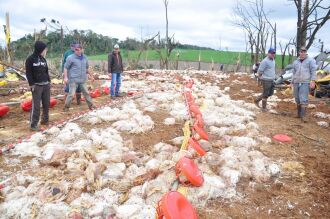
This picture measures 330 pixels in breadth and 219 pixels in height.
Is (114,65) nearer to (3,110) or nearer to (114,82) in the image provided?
(114,82)

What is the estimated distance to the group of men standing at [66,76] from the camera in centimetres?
641

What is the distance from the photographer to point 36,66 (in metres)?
6.43

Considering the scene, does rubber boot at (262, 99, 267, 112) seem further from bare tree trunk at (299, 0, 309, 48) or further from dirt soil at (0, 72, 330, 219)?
bare tree trunk at (299, 0, 309, 48)

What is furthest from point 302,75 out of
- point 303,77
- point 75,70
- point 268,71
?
point 75,70

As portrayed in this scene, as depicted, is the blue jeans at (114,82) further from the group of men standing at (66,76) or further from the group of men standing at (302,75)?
the group of men standing at (302,75)

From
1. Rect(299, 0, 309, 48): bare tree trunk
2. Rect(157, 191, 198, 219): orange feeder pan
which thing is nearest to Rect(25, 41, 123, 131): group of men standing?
Rect(157, 191, 198, 219): orange feeder pan

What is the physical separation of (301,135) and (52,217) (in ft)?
17.1

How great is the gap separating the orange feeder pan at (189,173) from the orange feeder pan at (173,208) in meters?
0.75

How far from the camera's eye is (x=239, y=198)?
4102 mm

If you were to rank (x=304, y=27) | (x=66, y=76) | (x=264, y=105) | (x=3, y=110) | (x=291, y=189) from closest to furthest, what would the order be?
(x=291, y=189)
(x=3, y=110)
(x=66, y=76)
(x=264, y=105)
(x=304, y=27)

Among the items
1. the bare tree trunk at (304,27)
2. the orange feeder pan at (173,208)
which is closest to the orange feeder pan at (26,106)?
the orange feeder pan at (173,208)

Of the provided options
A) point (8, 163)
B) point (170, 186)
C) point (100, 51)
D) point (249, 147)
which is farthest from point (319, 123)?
point (100, 51)

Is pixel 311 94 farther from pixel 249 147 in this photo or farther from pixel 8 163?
pixel 8 163

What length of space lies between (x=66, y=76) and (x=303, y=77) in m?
5.44
